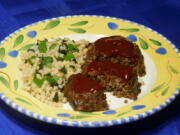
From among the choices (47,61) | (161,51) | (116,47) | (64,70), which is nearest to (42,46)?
(47,61)

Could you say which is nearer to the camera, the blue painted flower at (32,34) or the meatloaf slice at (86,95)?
the meatloaf slice at (86,95)

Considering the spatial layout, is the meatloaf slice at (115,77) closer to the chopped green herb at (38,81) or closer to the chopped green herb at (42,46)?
the chopped green herb at (38,81)

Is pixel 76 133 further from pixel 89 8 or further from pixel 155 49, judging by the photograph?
pixel 89 8

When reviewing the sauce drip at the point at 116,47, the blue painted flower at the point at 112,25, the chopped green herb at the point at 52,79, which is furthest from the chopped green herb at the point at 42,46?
the blue painted flower at the point at 112,25

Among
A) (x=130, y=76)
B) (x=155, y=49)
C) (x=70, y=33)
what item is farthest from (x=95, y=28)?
(x=130, y=76)

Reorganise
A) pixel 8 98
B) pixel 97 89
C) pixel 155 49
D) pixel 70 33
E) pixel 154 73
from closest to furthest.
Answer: pixel 8 98
pixel 97 89
pixel 154 73
pixel 155 49
pixel 70 33

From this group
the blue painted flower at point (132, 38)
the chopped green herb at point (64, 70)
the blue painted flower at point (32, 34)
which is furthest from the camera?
the blue painted flower at point (132, 38)

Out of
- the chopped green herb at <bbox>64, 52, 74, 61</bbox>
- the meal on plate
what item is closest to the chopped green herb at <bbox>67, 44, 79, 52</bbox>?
the meal on plate

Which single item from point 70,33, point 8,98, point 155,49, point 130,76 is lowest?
point 8,98

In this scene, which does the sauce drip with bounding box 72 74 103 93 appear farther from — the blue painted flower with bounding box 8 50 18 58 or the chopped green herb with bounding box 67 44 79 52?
the blue painted flower with bounding box 8 50 18 58
